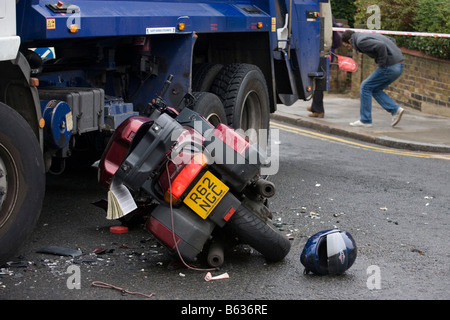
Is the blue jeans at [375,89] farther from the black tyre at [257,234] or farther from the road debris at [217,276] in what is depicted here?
the road debris at [217,276]

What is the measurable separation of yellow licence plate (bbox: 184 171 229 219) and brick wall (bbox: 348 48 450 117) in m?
8.98

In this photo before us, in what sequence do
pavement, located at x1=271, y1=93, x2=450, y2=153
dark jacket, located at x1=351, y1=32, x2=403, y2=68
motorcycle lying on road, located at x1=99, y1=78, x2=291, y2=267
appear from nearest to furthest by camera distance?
motorcycle lying on road, located at x1=99, y1=78, x2=291, y2=267 → pavement, located at x1=271, y1=93, x2=450, y2=153 → dark jacket, located at x1=351, y1=32, x2=403, y2=68

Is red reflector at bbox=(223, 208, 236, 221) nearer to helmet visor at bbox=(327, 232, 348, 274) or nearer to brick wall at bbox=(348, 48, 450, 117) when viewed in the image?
helmet visor at bbox=(327, 232, 348, 274)

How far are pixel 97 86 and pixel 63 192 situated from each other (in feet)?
3.65

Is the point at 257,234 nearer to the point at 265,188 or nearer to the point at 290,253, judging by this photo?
the point at 265,188

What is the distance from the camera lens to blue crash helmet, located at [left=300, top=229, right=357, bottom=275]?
17.3 ft

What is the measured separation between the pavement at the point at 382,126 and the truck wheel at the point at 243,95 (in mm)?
3080

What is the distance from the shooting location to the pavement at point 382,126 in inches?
447

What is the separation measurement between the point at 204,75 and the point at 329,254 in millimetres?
3350

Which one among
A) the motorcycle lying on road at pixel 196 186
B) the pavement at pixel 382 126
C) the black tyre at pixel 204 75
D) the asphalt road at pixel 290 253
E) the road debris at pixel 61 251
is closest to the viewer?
the asphalt road at pixel 290 253

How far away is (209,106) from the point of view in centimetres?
758

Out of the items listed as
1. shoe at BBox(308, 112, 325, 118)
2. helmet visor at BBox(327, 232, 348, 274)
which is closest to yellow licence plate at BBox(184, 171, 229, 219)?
helmet visor at BBox(327, 232, 348, 274)

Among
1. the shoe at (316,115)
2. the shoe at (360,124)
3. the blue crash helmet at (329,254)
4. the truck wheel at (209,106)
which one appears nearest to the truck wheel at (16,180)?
the blue crash helmet at (329,254)
